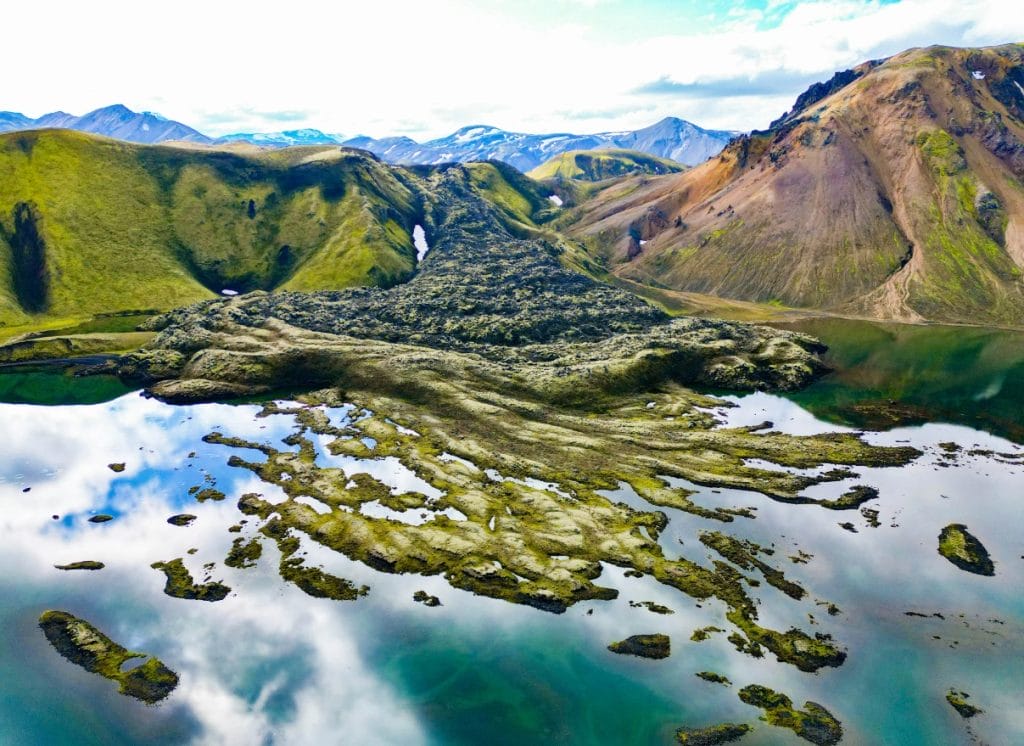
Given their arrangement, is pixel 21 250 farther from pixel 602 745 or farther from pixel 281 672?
pixel 602 745

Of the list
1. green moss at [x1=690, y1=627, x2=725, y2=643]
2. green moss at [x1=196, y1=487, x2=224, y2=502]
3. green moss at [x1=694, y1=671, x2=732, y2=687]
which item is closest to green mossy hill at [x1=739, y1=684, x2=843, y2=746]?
green moss at [x1=694, y1=671, x2=732, y2=687]

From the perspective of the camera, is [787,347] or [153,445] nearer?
[153,445]

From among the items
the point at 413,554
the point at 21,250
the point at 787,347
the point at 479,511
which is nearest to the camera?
the point at 413,554

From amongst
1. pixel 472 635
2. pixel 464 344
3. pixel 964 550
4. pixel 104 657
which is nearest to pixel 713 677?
pixel 472 635

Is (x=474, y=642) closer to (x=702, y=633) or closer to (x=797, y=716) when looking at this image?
(x=702, y=633)

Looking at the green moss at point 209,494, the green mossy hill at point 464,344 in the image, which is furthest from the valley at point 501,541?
the green moss at point 209,494

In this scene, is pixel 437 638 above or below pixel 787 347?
below

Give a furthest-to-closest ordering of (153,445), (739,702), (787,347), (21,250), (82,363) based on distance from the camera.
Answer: (21,250) < (787,347) < (82,363) < (153,445) < (739,702)

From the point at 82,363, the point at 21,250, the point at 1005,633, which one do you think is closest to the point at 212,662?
the point at 1005,633
